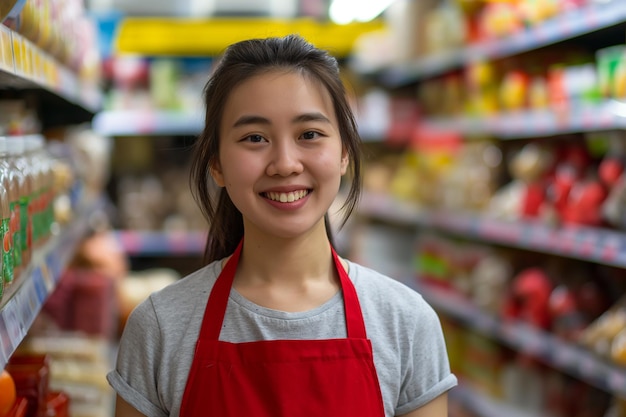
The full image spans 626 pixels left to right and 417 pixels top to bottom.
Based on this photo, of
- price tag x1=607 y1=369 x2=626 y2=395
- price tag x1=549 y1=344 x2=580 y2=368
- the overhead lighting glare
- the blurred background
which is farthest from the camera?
the overhead lighting glare

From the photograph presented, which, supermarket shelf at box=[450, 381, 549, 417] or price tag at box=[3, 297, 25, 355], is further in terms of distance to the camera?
supermarket shelf at box=[450, 381, 549, 417]

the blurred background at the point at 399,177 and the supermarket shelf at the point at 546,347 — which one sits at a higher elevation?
the blurred background at the point at 399,177

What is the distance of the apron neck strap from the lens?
4.83 ft

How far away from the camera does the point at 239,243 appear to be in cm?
163

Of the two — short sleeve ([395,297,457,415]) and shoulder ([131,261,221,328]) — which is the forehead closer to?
shoulder ([131,261,221,328])

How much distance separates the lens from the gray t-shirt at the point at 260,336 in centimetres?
146

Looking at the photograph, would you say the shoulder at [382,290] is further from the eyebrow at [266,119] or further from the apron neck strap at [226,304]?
the eyebrow at [266,119]

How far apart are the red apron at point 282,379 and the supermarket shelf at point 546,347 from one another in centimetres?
151

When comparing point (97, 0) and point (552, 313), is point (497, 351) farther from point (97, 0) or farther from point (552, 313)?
point (97, 0)

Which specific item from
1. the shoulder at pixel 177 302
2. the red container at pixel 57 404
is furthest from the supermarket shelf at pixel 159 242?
the shoulder at pixel 177 302

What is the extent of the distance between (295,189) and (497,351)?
2.90m

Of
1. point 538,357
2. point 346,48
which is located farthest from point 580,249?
point 346,48

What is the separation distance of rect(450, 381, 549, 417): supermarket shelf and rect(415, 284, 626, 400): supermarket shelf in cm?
26

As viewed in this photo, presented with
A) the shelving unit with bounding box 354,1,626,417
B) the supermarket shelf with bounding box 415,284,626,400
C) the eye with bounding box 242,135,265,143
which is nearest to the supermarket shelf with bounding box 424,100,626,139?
the shelving unit with bounding box 354,1,626,417
